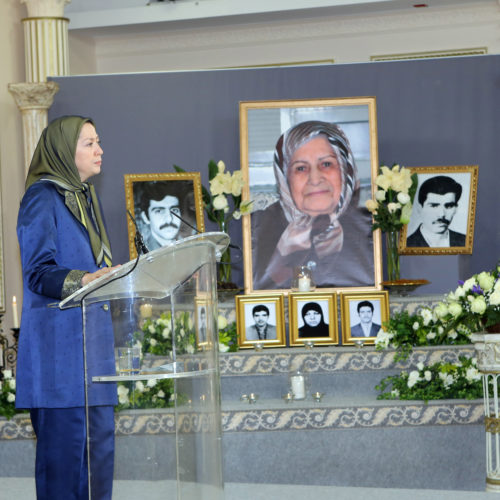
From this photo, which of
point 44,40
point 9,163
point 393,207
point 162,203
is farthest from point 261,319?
point 44,40

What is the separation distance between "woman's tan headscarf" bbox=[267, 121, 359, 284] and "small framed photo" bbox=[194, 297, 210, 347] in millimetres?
4574

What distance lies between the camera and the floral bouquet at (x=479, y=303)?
4.12 m

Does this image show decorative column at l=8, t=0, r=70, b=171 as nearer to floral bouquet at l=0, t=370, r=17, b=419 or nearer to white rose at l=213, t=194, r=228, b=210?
white rose at l=213, t=194, r=228, b=210

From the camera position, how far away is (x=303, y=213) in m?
7.03

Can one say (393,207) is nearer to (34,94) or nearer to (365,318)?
(365,318)

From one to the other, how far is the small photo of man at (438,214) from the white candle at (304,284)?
1126 mm

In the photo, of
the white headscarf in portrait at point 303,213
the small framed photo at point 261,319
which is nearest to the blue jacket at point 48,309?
the small framed photo at point 261,319

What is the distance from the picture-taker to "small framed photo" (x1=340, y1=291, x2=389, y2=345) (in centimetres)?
645

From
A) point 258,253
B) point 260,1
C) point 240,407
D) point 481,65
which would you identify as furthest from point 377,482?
point 260,1

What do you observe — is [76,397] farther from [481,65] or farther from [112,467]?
[481,65]

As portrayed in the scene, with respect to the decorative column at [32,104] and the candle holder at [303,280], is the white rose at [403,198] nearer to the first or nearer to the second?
the candle holder at [303,280]

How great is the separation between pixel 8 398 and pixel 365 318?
2672mm

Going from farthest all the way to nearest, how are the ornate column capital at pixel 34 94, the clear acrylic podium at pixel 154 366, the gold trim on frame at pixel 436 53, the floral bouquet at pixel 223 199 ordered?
the gold trim on frame at pixel 436 53, the ornate column capital at pixel 34 94, the floral bouquet at pixel 223 199, the clear acrylic podium at pixel 154 366

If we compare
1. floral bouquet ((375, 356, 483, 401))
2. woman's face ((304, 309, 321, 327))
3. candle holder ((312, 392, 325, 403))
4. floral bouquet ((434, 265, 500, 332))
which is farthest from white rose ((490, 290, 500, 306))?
woman's face ((304, 309, 321, 327))
